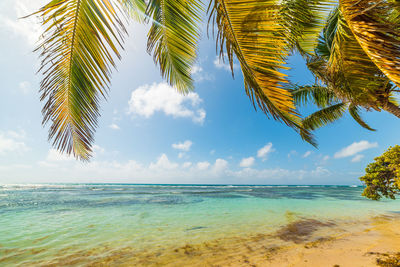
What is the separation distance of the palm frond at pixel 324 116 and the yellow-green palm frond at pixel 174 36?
5.90 meters

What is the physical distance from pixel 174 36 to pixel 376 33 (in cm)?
209

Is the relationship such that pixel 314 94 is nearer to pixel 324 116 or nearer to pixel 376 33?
pixel 324 116

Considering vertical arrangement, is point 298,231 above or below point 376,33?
below

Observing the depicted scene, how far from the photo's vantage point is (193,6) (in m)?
2.02

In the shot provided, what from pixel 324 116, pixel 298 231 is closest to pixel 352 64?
pixel 298 231

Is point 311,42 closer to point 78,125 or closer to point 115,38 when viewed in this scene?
point 115,38

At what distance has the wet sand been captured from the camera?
3277mm

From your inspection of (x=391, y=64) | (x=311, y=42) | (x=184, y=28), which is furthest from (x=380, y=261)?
(x=184, y=28)

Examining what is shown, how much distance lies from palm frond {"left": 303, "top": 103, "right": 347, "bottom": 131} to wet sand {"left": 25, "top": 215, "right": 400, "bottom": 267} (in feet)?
12.7

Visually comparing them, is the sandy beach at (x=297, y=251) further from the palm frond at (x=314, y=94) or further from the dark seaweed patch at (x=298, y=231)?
the palm frond at (x=314, y=94)

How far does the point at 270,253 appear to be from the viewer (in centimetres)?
371

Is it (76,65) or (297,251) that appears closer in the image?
(76,65)

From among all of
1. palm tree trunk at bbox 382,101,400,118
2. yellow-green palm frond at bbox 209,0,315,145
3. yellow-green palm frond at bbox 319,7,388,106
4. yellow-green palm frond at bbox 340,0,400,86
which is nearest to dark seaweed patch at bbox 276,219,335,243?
palm tree trunk at bbox 382,101,400,118

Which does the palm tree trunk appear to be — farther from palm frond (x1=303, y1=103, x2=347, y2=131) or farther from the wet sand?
palm frond (x1=303, y1=103, x2=347, y2=131)
